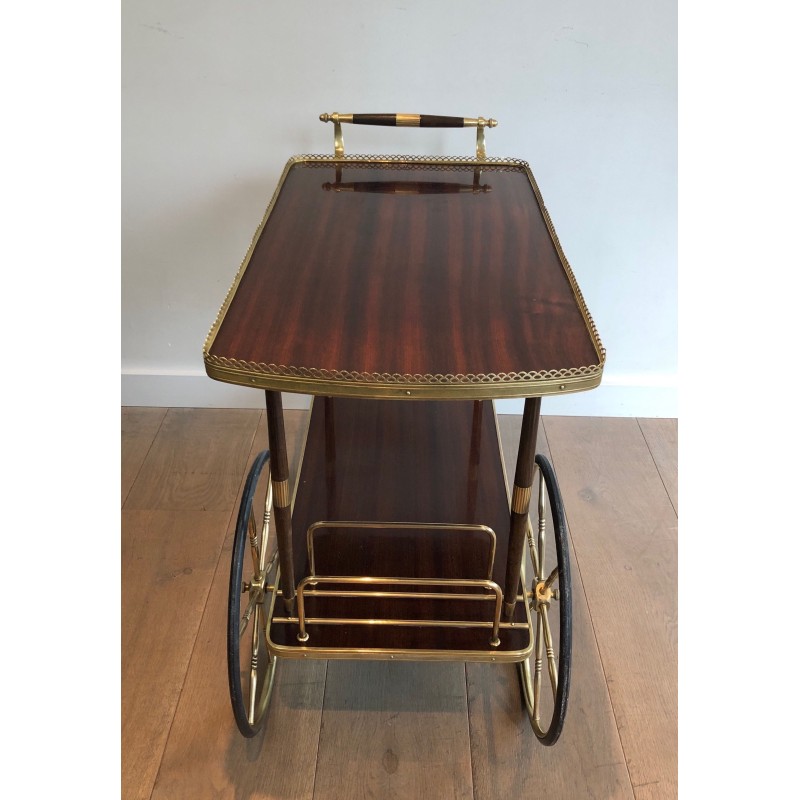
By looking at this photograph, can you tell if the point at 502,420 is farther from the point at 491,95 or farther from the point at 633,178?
the point at 491,95

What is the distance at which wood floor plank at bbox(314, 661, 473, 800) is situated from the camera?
1120 mm

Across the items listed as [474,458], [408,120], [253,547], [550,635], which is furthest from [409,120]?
[550,635]

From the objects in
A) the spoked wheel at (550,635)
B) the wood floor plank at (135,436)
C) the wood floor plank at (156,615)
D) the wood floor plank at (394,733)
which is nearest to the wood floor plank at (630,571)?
the spoked wheel at (550,635)

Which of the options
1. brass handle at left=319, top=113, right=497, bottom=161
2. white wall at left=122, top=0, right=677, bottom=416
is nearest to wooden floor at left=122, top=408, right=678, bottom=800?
white wall at left=122, top=0, right=677, bottom=416

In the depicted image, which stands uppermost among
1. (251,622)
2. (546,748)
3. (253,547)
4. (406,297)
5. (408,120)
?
(408,120)

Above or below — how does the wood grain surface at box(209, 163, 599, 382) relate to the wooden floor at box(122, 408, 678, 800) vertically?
above

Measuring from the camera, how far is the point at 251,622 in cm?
134

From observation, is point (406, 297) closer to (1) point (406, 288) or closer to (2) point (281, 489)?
(1) point (406, 288)

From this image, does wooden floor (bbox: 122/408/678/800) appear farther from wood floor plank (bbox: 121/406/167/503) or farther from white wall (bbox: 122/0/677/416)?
white wall (bbox: 122/0/677/416)

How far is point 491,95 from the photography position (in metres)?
1.49

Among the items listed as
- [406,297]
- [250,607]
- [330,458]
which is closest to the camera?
[406,297]

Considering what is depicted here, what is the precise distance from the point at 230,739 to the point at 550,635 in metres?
0.49

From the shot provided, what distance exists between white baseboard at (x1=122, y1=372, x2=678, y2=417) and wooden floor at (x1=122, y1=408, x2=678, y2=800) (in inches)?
11.1

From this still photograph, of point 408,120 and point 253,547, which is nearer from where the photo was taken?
point 253,547
